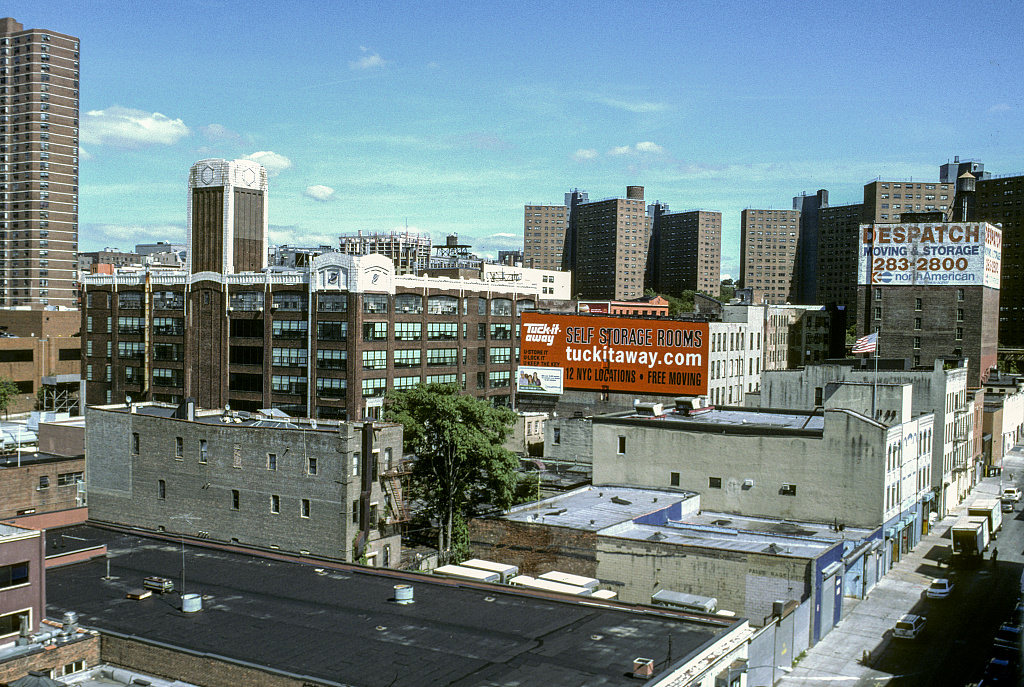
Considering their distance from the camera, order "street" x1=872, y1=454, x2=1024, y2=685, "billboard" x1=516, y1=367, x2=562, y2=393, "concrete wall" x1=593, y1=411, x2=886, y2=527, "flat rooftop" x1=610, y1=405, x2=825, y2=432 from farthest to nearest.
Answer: "billboard" x1=516, y1=367, x2=562, y2=393 → "flat rooftop" x1=610, y1=405, x2=825, y2=432 → "concrete wall" x1=593, y1=411, x2=886, y2=527 → "street" x1=872, y1=454, x2=1024, y2=685

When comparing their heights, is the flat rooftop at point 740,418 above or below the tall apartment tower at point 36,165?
below

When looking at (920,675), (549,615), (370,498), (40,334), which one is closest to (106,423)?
(370,498)

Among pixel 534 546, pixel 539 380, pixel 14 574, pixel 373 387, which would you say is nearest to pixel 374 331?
pixel 373 387

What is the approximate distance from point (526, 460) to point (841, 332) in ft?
→ 245

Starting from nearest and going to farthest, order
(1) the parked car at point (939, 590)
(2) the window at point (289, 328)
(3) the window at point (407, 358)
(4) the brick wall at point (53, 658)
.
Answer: (4) the brick wall at point (53, 658) < (1) the parked car at point (939, 590) < (2) the window at point (289, 328) < (3) the window at point (407, 358)

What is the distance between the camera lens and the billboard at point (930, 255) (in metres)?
113

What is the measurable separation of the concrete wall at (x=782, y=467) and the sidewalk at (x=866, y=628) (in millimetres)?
5351

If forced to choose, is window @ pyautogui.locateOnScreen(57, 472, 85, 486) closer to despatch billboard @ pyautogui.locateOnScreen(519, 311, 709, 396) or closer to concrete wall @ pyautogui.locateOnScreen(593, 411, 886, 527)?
concrete wall @ pyautogui.locateOnScreen(593, 411, 886, 527)

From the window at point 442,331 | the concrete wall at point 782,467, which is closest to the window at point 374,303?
the window at point 442,331

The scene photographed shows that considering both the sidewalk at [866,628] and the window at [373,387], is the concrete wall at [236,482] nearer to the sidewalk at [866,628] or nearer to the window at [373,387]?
the sidewalk at [866,628]

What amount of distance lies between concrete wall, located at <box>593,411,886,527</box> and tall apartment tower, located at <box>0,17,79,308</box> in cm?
16505

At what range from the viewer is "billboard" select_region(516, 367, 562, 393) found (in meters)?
109

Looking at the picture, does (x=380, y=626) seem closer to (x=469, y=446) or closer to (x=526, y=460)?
(x=469, y=446)

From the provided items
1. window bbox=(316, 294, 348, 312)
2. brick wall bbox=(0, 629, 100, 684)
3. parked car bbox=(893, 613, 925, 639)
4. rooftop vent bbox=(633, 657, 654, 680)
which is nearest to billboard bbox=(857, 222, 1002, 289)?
window bbox=(316, 294, 348, 312)
